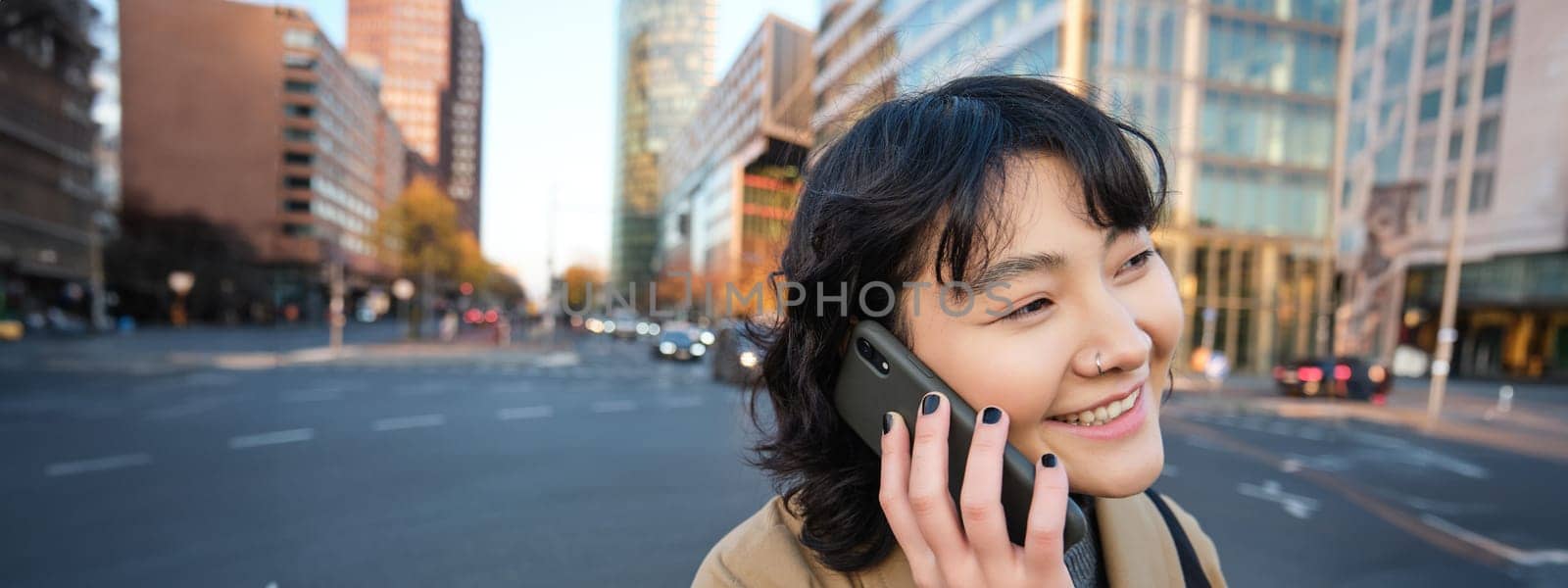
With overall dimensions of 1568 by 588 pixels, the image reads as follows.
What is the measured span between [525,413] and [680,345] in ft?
26.3

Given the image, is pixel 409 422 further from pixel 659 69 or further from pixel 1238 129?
pixel 1238 129

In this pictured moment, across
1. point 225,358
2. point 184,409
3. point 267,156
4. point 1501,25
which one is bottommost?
point 225,358

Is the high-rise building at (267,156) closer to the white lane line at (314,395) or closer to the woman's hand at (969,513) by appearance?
the white lane line at (314,395)

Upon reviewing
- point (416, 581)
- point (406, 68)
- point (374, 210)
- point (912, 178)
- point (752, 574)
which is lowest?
point (416, 581)

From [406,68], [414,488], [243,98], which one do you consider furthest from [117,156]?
[414,488]

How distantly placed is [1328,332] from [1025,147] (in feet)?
109

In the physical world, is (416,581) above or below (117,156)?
below

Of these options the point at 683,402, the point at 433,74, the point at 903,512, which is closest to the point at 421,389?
the point at 683,402

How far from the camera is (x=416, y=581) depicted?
3445mm

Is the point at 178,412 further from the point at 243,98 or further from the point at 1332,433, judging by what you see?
the point at 243,98

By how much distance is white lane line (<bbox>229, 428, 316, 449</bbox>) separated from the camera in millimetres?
6934

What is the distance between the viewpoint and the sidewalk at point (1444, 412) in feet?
35.6

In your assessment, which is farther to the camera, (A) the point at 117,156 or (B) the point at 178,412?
(A) the point at 117,156

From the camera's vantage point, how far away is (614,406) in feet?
34.6
